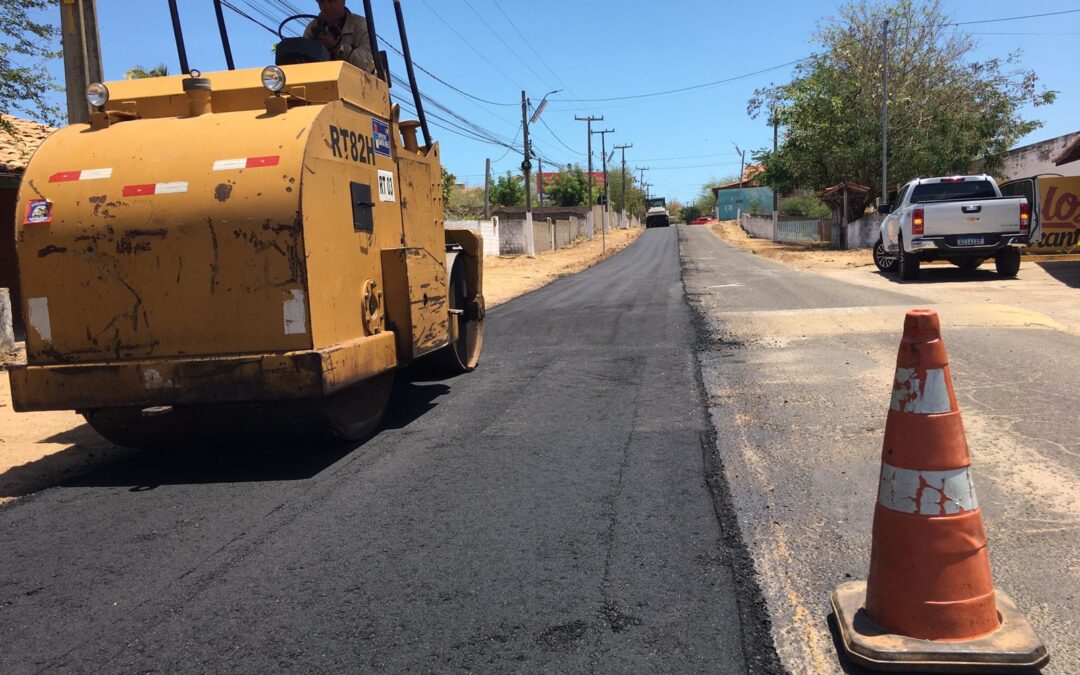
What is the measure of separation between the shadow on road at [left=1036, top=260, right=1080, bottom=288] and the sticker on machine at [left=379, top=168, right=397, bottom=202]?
528 inches

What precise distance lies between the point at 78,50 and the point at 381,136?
18.2 ft

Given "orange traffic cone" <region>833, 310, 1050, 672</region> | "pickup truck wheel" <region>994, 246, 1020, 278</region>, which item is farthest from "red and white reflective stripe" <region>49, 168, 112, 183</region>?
"pickup truck wheel" <region>994, 246, 1020, 278</region>

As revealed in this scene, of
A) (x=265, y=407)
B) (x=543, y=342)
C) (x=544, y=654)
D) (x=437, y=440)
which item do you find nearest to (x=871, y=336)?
(x=543, y=342)

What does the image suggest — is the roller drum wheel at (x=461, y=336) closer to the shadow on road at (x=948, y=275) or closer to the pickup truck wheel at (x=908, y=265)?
the pickup truck wheel at (x=908, y=265)

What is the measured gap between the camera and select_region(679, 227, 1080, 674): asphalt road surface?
3.32m

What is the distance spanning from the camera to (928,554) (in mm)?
2758

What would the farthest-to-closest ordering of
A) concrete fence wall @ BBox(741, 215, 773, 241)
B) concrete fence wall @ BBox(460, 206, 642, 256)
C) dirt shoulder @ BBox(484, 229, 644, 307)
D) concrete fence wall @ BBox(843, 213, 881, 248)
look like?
concrete fence wall @ BBox(741, 215, 773, 241)
concrete fence wall @ BBox(460, 206, 642, 256)
concrete fence wall @ BBox(843, 213, 881, 248)
dirt shoulder @ BBox(484, 229, 644, 307)

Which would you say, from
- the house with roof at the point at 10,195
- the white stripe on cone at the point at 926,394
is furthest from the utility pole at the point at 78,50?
the white stripe on cone at the point at 926,394

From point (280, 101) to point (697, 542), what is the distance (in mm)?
3823

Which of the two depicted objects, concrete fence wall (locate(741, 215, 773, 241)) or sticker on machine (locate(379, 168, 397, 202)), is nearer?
sticker on machine (locate(379, 168, 397, 202))

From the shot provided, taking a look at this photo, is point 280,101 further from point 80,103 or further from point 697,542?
point 80,103

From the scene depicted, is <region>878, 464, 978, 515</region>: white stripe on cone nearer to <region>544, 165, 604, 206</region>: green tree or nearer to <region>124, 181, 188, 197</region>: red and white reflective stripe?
<region>124, 181, 188, 197</region>: red and white reflective stripe

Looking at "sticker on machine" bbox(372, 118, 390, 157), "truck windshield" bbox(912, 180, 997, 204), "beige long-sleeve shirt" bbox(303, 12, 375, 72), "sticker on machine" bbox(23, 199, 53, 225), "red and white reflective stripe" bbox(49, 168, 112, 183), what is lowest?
"sticker on machine" bbox(23, 199, 53, 225)

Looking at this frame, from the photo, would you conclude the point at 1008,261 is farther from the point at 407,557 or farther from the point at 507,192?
the point at 507,192
